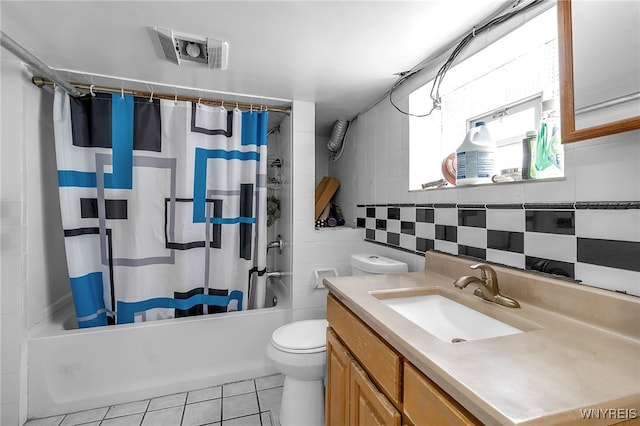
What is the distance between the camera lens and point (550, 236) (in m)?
0.87

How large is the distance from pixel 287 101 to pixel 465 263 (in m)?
1.59

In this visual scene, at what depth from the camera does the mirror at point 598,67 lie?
25.5 inches

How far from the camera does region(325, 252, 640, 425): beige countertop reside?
0.42 m


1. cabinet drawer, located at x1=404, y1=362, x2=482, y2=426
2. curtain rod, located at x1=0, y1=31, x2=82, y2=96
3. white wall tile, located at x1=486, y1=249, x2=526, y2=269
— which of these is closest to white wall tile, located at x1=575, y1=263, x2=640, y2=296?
white wall tile, located at x1=486, y1=249, x2=526, y2=269

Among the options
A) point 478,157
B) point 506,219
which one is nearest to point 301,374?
point 506,219

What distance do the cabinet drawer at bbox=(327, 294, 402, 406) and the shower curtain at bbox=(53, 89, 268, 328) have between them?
3.51 ft

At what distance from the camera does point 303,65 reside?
4.80ft

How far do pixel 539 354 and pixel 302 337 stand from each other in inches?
44.2

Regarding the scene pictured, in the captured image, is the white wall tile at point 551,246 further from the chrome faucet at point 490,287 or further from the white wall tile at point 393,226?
the white wall tile at point 393,226

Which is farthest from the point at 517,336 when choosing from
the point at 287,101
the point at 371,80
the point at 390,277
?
the point at 287,101

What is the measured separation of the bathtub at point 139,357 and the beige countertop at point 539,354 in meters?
1.18

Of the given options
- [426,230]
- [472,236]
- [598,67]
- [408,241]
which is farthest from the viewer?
[408,241]

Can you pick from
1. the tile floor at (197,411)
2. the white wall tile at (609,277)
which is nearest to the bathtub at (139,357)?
the tile floor at (197,411)

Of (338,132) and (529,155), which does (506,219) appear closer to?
(529,155)
